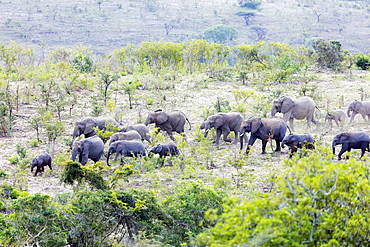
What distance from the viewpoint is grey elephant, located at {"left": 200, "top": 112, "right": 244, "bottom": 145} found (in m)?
17.3

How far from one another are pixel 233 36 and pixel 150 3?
21.4m

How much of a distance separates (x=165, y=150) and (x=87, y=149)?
2347 millimetres

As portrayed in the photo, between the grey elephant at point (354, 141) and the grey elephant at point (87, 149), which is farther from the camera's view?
the grey elephant at point (87, 149)

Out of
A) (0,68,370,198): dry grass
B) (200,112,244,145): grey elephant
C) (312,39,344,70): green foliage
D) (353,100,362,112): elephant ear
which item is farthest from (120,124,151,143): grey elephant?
(312,39,344,70): green foliage

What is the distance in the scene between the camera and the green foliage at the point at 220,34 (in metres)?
71.8

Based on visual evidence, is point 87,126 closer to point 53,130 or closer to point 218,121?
point 53,130

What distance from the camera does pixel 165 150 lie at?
49.2 ft

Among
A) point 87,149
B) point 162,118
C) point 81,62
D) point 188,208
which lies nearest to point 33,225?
point 188,208

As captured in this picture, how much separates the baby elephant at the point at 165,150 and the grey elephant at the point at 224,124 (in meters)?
2.40

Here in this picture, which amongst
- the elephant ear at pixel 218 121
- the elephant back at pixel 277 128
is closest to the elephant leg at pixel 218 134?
the elephant ear at pixel 218 121

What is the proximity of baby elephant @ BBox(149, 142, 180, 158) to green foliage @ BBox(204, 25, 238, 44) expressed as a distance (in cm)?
5774

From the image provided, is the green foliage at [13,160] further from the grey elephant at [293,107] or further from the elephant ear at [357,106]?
the elephant ear at [357,106]

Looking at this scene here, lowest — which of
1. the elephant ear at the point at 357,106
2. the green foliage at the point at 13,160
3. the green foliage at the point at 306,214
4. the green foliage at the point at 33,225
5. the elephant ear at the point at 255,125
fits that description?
the green foliage at the point at 13,160

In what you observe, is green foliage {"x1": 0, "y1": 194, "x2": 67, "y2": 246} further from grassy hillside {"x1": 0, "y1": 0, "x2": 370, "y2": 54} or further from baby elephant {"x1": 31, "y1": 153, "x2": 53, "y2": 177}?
grassy hillside {"x1": 0, "y1": 0, "x2": 370, "y2": 54}
